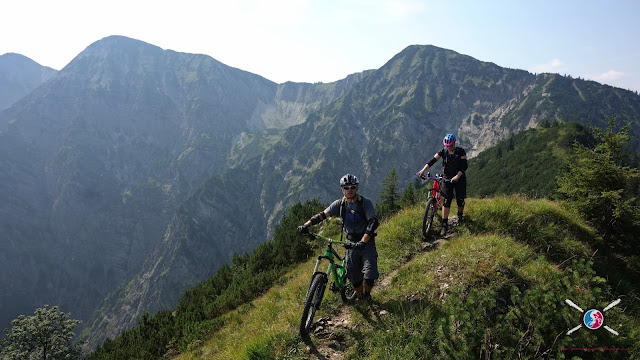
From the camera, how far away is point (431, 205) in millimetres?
10164

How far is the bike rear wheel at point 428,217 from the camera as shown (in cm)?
998

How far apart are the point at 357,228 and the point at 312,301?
1864 mm

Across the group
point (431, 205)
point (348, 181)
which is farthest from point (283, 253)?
point (348, 181)

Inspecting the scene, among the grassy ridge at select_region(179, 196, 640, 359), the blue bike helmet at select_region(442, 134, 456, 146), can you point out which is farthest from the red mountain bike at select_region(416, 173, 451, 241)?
the blue bike helmet at select_region(442, 134, 456, 146)

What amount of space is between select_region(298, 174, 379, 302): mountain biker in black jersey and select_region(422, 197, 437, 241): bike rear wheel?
153 inches

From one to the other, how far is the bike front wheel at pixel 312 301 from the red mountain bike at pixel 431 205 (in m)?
4.89

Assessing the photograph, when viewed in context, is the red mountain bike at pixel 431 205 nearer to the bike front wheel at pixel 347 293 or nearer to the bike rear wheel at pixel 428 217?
the bike rear wheel at pixel 428 217

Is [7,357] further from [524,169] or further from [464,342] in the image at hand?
[524,169]

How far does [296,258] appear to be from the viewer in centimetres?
1888

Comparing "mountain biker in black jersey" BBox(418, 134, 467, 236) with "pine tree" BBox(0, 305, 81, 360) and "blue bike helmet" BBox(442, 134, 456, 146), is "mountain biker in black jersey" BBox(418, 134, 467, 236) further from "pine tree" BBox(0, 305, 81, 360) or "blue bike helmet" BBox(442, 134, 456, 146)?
"pine tree" BBox(0, 305, 81, 360)

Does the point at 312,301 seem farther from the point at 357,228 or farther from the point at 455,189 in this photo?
the point at 455,189

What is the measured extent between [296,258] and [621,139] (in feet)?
60.2

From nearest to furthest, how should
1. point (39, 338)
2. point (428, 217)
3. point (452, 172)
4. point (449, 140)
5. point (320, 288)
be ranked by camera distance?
point (320, 288)
point (449, 140)
point (452, 172)
point (428, 217)
point (39, 338)

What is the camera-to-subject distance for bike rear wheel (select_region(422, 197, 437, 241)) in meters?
9.98
